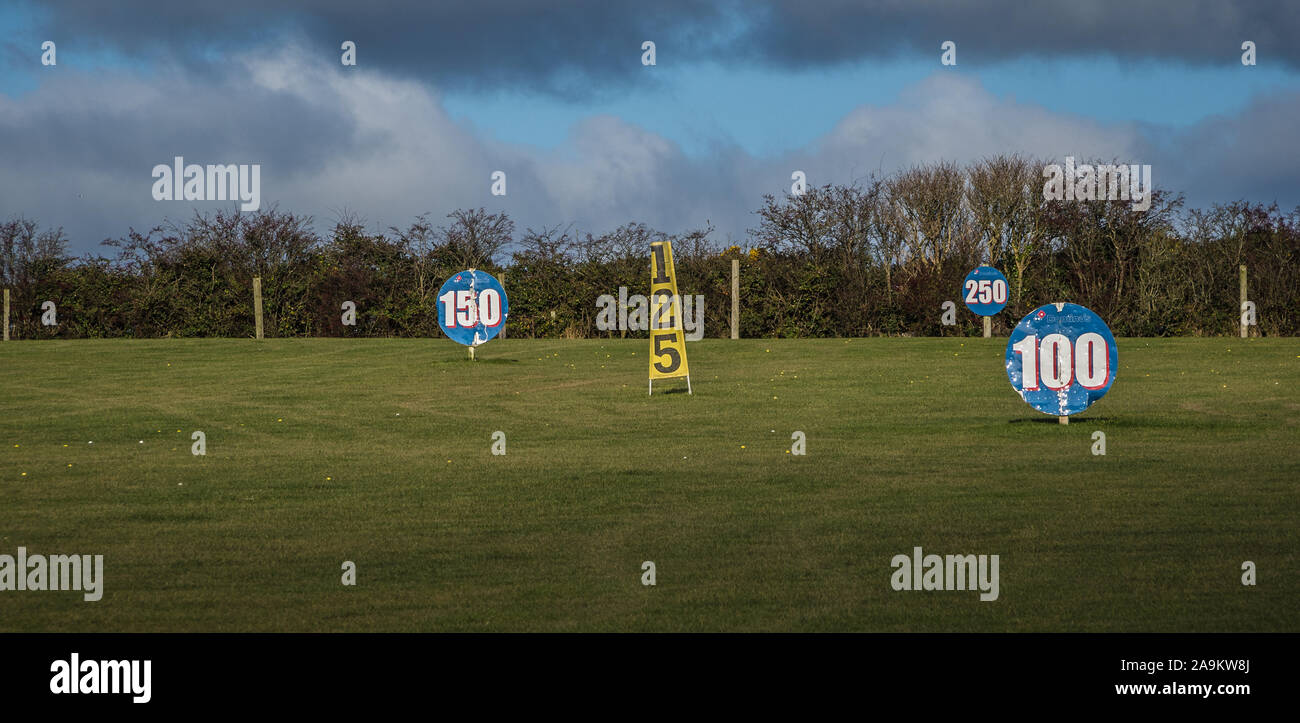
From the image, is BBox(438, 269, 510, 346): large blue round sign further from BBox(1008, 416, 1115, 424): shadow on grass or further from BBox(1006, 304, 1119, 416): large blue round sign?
BBox(1006, 304, 1119, 416): large blue round sign

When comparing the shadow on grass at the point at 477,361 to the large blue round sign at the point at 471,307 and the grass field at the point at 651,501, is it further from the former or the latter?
the grass field at the point at 651,501

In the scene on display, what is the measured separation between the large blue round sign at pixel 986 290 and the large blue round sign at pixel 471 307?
15757 mm

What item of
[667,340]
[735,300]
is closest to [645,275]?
[735,300]

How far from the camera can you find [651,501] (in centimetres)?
1208

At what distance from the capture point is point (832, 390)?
23.2 m

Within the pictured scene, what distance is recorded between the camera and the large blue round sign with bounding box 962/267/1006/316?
3803cm

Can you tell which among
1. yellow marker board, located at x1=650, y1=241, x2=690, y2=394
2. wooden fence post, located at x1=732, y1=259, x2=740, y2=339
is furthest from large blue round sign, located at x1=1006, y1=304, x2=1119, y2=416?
wooden fence post, located at x1=732, y1=259, x2=740, y2=339

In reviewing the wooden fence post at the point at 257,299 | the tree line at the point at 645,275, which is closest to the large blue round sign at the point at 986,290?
the tree line at the point at 645,275

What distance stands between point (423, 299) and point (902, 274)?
1546cm

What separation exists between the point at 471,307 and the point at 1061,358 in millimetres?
15500

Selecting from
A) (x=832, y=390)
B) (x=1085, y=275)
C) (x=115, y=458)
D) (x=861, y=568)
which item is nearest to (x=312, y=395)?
(x=115, y=458)

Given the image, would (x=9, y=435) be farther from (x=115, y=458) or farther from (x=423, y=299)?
(x=423, y=299)

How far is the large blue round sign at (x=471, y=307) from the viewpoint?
28828 millimetres

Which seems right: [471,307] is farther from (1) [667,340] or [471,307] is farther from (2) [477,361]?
(1) [667,340]
